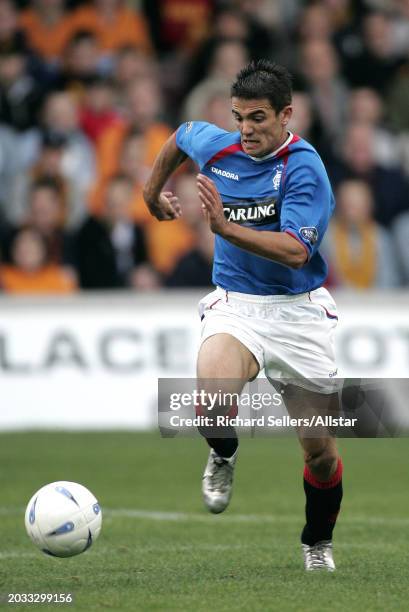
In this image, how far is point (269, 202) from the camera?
21.2ft

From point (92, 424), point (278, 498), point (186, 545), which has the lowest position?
point (92, 424)

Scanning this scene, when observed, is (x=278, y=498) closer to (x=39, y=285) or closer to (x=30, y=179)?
(x=39, y=285)

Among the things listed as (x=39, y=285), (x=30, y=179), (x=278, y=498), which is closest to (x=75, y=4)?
(x=30, y=179)

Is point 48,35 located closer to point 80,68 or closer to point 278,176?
point 80,68

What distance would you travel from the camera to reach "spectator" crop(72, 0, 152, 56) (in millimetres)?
15133

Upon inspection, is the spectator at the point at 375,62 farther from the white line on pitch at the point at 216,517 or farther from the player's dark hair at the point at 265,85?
the player's dark hair at the point at 265,85

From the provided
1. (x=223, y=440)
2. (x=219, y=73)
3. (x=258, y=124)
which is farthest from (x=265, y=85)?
(x=219, y=73)

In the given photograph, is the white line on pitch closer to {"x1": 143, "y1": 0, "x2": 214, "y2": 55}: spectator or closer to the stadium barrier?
the stadium barrier

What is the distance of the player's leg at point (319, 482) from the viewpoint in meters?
6.52

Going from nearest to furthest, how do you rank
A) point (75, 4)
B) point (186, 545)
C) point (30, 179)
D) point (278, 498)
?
point (186, 545), point (278, 498), point (30, 179), point (75, 4)

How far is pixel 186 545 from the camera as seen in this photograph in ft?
25.1

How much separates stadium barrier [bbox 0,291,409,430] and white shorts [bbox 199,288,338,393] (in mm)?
6048

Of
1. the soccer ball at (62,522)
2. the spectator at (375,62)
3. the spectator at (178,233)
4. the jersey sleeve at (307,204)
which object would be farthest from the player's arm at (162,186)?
the spectator at (375,62)

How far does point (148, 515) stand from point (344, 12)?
8.92m
